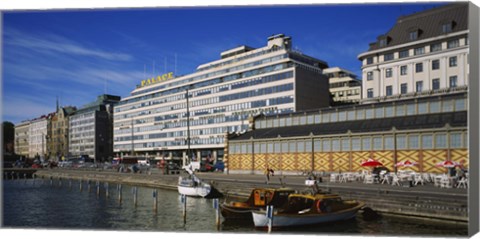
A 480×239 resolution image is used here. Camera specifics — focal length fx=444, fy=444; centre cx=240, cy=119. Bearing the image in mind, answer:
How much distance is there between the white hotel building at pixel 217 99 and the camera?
104 meters

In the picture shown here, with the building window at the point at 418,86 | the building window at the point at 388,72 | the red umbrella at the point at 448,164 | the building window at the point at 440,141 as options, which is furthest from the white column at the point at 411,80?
the red umbrella at the point at 448,164

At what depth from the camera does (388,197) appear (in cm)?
3425

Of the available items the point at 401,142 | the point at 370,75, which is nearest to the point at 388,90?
the point at 370,75

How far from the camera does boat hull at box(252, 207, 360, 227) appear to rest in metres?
30.1

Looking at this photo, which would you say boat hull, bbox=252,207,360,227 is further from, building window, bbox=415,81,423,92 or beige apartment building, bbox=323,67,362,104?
beige apartment building, bbox=323,67,362,104

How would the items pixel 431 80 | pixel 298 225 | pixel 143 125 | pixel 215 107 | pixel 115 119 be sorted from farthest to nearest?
pixel 115 119, pixel 143 125, pixel 215 107, pixel 431 80, pixel 298 225

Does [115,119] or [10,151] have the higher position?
[115,119]

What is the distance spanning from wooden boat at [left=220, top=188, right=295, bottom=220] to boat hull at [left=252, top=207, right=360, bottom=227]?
362 centimetres

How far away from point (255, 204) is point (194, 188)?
1938 cm

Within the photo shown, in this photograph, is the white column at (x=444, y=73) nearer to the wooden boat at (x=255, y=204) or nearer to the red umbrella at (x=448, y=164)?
the red umbrella at (x=448, y=164)

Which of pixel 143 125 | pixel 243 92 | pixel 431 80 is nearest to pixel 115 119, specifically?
pixel 143 125

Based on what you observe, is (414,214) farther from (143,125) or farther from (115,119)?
(115,119)

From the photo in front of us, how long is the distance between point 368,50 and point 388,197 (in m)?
47.6

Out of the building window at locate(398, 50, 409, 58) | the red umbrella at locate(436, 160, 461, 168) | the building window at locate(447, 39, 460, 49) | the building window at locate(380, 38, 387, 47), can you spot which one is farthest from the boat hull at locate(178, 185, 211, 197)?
the building window at locate(380, 38, 387, 47)
